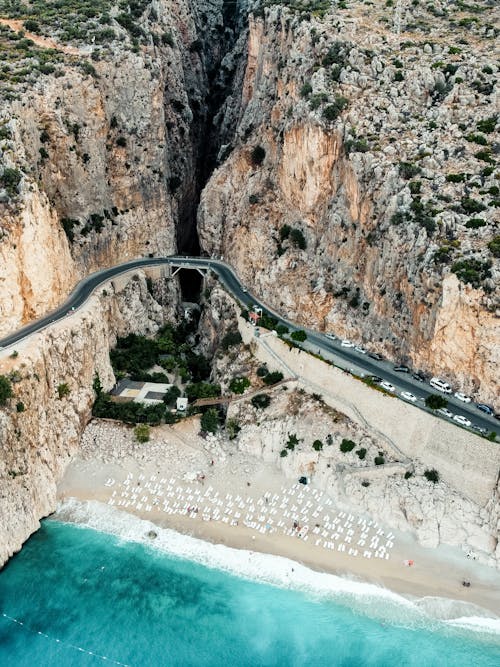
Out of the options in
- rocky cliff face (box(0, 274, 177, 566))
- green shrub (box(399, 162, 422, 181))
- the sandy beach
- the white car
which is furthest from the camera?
green shrub (box(399, 162, 422, 181))

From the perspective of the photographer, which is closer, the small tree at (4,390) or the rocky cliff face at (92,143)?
the small tree at (4,390)

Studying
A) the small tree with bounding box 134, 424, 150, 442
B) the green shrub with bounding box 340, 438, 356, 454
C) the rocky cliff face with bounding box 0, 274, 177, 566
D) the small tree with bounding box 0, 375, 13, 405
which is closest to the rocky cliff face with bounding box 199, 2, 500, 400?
the green shrub with bounding box 340, 438, 356, 454

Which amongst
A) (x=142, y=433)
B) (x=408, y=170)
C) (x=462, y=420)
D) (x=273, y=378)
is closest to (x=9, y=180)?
(x=142, y=433)

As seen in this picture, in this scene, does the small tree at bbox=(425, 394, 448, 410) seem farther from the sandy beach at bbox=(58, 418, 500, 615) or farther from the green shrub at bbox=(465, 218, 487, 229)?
the green shrub at bbox=(465, 218, 487, 229)

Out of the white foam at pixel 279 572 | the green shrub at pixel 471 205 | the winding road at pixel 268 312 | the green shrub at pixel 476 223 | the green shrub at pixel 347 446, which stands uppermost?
the green shrub at pixel 471 205

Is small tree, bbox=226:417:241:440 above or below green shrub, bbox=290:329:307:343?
below

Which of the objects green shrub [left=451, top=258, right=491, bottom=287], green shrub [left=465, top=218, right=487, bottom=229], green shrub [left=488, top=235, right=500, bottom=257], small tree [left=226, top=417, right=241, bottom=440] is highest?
green shrub [left=465, top=218, right=487, bottom=229]

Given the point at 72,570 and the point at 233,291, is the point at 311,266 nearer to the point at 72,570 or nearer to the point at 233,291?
the point at 233,291

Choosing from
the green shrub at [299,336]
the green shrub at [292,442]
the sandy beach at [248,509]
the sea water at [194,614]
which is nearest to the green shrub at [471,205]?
the green shrub at [299,336]

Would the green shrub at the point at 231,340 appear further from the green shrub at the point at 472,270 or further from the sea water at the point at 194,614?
the green shrub at the point at 472,270
